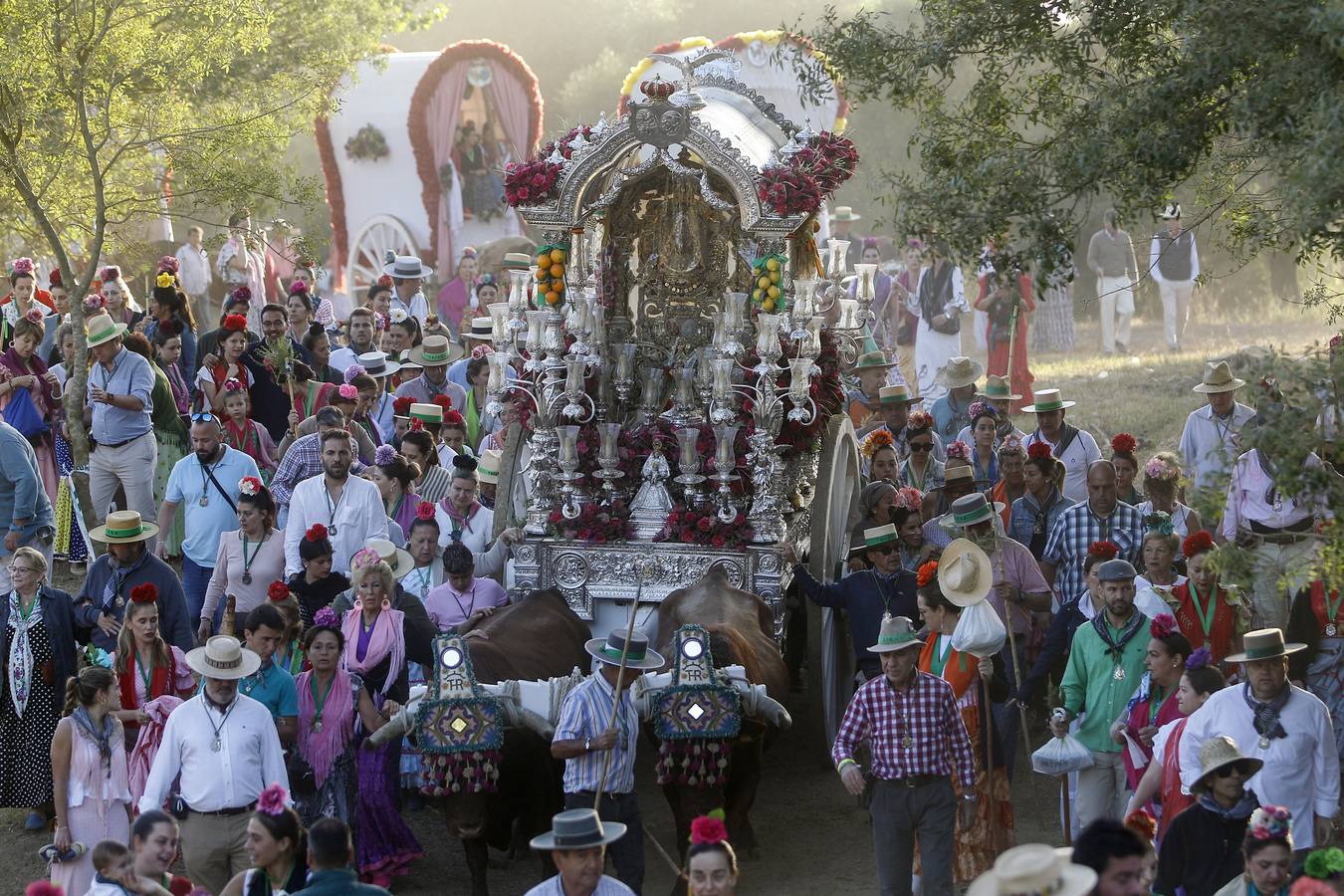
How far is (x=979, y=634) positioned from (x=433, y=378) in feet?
24.5

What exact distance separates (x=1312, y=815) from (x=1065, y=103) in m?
3.72

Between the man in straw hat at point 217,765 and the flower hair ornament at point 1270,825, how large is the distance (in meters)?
4.48

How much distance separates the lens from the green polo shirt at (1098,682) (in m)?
10.6

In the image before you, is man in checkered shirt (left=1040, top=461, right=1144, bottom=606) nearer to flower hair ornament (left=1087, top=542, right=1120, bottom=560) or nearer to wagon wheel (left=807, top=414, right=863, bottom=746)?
flower hair ornament (left=1087, top=542, right=1120, bottom=560)

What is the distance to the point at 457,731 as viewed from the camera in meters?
10.2

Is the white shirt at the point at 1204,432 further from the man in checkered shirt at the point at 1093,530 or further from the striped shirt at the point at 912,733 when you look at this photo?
the striped shirt at the point at 912,733

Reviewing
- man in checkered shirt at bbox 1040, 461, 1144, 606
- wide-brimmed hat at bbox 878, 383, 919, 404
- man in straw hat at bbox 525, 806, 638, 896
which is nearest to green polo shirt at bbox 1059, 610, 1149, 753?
man in checkered shirt at bbox 1040, 461, 1144, 606

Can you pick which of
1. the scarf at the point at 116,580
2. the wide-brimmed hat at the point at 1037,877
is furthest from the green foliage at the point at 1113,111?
the scarf at the point at 116,580

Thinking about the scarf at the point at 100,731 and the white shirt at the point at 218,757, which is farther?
the scarf at the point at 100,731

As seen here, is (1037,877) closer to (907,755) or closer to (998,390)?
(907,755)

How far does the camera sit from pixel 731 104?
49.4ft

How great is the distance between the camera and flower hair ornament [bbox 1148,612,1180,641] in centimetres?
1019

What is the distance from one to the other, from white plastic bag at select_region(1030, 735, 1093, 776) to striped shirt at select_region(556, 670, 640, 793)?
2.03 meters

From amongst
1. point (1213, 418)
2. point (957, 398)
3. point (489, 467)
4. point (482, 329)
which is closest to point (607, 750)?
point (489, 467)
